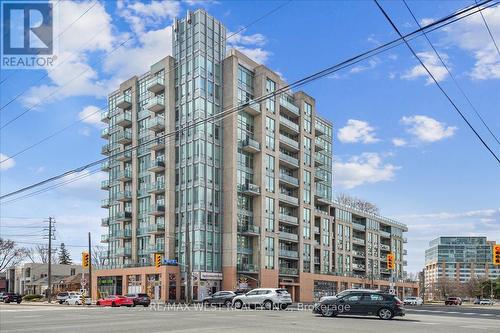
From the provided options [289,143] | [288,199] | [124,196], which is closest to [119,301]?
[124,196]

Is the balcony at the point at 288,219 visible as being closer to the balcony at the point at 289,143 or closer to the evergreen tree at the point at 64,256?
the balcony at the point at 289,143

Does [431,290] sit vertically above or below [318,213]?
below

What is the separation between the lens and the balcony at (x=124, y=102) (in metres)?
82.2

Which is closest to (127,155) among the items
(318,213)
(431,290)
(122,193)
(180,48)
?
(122,193)

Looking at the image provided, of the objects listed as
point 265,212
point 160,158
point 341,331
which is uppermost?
point 160,158

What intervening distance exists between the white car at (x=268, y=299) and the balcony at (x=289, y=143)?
4207 centimetres

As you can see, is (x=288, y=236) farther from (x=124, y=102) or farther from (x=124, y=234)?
(x=124, y=102)

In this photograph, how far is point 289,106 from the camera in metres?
84.2

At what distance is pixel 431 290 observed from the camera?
19500 cm

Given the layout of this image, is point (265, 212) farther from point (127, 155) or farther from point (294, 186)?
point (127, 155)

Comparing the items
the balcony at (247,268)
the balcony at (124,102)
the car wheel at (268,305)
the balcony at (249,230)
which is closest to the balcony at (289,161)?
the balcony at (249,230)

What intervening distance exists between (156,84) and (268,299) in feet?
142

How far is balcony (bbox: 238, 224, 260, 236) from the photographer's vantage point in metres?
73.1

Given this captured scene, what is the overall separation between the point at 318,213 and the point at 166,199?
33.5 meters
